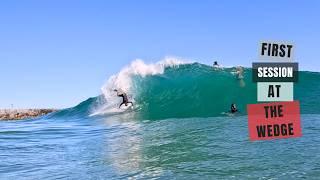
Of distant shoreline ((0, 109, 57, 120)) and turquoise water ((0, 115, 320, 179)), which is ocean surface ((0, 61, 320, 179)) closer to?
turquoise water ((0, 115, 320, 179))

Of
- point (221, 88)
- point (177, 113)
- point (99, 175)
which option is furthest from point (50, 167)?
point (221, 88)

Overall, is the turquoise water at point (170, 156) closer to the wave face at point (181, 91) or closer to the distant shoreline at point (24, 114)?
the wave face at point (181, 91)

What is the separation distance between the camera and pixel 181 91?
1008 inches

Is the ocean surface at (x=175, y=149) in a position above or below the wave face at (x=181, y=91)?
below

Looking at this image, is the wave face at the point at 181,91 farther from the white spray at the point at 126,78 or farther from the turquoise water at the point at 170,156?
the turquoise water at the point at 170,156

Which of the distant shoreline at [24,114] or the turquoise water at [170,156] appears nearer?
the turquoise water at [170,156]

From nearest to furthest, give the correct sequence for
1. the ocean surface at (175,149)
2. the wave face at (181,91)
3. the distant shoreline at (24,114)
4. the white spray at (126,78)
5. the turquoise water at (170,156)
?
1. the turquoise water at (170,156)
2. the ocean surface at (175,149)
3. the wave face at (181,91)
4. the white spray at (126,78)
5. the distant shoreline at (24,114)

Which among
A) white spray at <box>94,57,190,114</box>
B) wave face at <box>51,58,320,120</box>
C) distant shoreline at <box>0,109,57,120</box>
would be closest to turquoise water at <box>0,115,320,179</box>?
wave face at <box>51,58,320,120</box>

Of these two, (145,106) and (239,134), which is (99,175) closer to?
(239,134)

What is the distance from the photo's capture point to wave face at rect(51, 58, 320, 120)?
2216 cm

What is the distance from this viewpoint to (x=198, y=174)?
8.07m

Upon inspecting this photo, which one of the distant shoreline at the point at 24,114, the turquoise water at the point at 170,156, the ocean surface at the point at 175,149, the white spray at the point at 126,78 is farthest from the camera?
the distant shoreline at the point at 24,114

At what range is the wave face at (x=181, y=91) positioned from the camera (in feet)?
72.7

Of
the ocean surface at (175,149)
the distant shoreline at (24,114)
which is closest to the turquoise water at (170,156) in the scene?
the ocean surface at (175,149)
